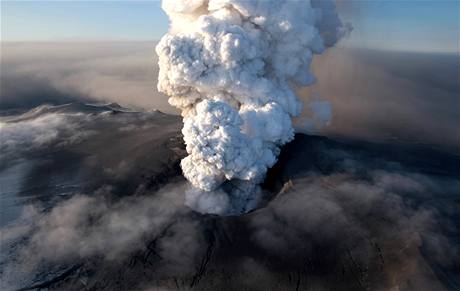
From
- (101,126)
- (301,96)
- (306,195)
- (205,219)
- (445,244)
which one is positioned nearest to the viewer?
(445,244)

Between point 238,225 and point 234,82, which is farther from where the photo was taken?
point 234,82

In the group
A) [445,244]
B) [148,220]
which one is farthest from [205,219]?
[445,244]

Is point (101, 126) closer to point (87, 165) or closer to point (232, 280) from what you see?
point (87, 165)

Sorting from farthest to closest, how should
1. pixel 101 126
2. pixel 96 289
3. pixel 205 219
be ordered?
1. pixel 101 126
2. pixel 205 219
3. pixel 96 289

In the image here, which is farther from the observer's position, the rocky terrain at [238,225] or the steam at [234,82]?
the steam at [234,82]

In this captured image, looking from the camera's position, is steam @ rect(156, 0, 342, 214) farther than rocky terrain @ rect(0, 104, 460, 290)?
Yes

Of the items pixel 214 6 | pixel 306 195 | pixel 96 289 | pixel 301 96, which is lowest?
pixel 96 289

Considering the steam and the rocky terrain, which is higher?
the steam

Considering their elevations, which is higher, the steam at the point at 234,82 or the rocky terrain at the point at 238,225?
the steam at the point at 234,82
